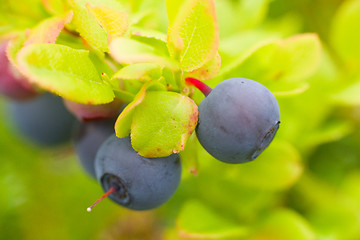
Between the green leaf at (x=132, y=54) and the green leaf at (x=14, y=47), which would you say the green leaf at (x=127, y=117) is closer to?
the green leaf at (x=132, y=54)

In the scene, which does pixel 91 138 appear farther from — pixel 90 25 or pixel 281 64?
pixel 281 64

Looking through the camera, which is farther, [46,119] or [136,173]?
[46,119]

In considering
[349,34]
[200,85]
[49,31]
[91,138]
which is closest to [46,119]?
[91,138]

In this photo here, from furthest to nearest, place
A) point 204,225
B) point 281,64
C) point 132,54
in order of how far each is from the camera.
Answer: point 204,225 < point 281,64 < point 132,54

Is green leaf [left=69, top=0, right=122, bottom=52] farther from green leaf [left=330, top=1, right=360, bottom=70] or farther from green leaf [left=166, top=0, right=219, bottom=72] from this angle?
green leaf [left=330, top=1, right=360, bottom=70]

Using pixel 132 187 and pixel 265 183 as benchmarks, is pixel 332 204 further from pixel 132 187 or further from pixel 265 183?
pixel 132 187
